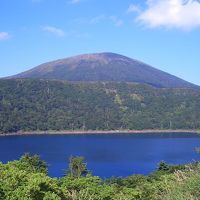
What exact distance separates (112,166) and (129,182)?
1499 inches

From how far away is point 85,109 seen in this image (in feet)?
601

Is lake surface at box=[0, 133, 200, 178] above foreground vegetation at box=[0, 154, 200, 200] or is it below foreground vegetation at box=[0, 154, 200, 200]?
below

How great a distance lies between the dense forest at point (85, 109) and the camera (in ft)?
534

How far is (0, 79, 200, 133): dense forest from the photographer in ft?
534

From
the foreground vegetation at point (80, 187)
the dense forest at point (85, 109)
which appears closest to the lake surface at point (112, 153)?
the foreground vegetation at point (80, 187)

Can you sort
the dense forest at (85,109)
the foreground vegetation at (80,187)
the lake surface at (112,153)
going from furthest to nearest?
the dense forest at (85,109), the lake surface at (112,153), the foreground vegetation at (80,187)

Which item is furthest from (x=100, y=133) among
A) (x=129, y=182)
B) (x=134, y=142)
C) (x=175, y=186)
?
(x=175, y=186)

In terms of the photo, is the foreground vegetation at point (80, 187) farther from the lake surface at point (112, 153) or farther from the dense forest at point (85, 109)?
the dense forest at point (85, 109)

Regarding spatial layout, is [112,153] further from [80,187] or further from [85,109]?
[85,109]

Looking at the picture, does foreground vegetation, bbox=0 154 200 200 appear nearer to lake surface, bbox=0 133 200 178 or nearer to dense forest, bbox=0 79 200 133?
lake surface, bbox=0 133 200 178

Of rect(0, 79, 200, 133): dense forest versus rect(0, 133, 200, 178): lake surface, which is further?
rect(0, 79, 200, 133): dense forest

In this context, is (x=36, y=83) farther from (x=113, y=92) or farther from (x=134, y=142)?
(x=134, y=142)

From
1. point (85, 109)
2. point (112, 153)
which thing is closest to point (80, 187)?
point (112, 153)

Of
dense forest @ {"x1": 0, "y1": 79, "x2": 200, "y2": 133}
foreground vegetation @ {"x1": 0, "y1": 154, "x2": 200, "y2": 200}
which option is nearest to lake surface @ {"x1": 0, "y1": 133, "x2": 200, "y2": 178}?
foreground vegetation @ {"x1": 0, "y1": 154, "x2": 200, "y2": 200}
